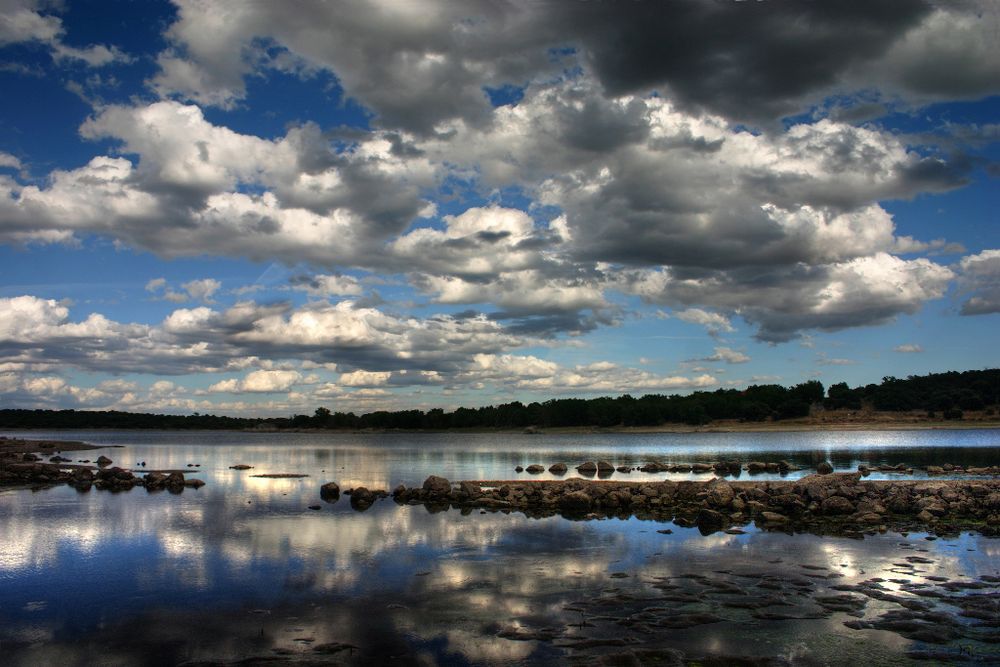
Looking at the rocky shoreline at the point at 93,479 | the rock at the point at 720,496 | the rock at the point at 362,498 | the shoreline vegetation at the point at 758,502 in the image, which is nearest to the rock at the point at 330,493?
the shoreline vegetation at the point at 758,502

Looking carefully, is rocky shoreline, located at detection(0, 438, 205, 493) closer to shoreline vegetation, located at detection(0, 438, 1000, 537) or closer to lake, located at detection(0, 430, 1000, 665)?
shoreline vegetation, located at detection(0, 438, 1000, 537)

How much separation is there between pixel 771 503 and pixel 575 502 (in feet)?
32.3

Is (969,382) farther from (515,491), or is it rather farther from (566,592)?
(566,592)

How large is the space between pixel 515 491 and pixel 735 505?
42.2 feet

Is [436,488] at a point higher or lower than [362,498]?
higher

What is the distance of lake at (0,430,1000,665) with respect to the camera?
1367 cm

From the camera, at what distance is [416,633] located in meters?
14.8

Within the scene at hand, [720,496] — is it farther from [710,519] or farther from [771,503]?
[710,519]

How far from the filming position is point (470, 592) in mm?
18328

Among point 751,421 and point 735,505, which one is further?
point 751,421

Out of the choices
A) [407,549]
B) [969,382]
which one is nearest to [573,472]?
[407,549]

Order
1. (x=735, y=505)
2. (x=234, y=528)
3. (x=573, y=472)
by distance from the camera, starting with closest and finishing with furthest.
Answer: (x=234, y=528)
(x=735, y=505)
(x=573, y=472)

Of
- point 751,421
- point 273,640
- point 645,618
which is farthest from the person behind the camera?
point 751,421

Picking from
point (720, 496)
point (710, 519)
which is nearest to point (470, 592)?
point (710, 519)
